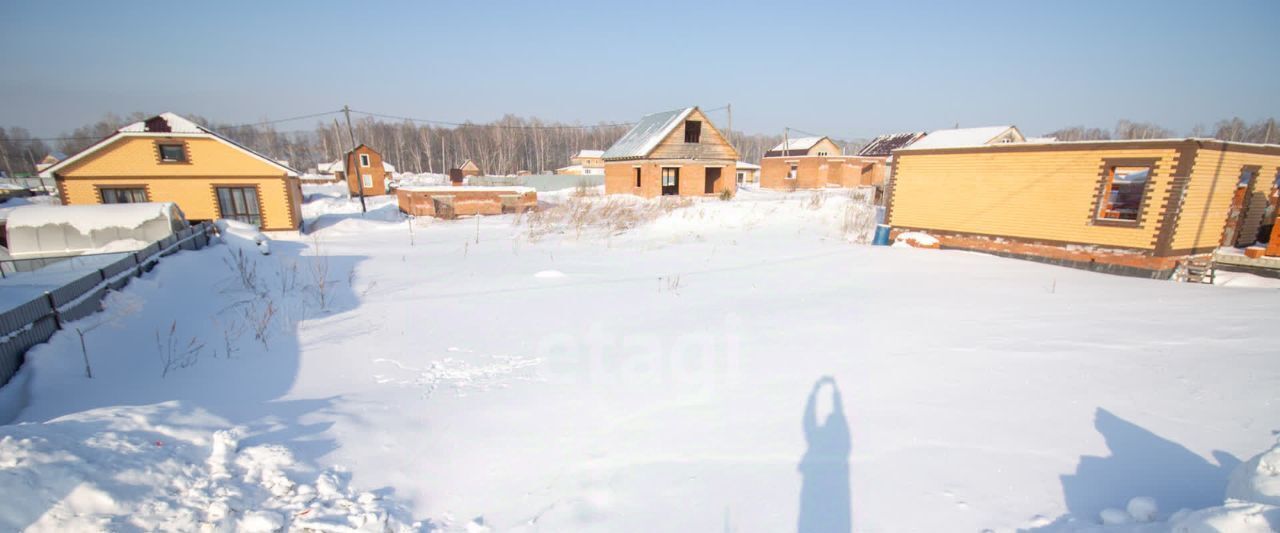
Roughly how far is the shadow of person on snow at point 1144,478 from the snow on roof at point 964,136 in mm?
26803

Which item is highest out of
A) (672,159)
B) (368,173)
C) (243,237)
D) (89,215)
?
(672,159)

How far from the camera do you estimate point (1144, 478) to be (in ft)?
9.66

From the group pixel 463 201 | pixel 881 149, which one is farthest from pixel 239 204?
pixel 881 149

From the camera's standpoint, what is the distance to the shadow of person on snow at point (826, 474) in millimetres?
2854

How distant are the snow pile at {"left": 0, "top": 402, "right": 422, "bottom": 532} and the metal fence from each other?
2.16 m

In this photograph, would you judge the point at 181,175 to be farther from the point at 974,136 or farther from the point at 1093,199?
the point at 974,136

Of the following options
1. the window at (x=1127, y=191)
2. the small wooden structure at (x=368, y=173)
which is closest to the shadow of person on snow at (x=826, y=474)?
the window at (x=1127, y=191)

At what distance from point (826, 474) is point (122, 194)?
26287 mm

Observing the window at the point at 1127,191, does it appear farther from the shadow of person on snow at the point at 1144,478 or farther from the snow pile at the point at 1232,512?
the snow pile at the point at 1232,512

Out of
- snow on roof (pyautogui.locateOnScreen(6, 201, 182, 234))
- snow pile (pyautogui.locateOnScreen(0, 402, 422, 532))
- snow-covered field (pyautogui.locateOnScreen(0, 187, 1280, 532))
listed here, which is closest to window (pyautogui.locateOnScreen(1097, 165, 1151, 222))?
snow-covered field (pyautogui.locateOnScreen(0, 187, 1280, 532))

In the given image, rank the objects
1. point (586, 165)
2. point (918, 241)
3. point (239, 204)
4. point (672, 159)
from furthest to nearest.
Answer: point (586, 165), point (672, 159), point (239, 204), point (918, 241)

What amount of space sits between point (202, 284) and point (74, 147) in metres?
112

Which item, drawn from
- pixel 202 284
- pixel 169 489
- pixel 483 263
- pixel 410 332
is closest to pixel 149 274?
pixel 202 284

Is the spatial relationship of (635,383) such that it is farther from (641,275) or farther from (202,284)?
(202,284)
